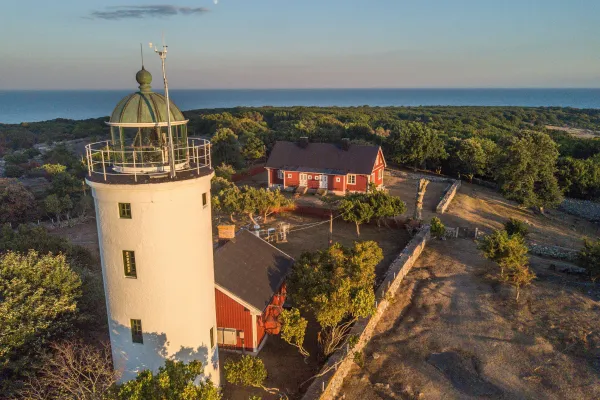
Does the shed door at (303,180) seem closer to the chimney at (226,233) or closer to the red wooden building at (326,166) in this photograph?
the red wooden building at (326,166)

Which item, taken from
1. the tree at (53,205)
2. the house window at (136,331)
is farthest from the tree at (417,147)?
the house window at (136,331)

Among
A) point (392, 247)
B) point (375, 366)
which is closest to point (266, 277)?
point (375, 366)

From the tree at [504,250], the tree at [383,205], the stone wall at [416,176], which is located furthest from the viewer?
the stone wall at [416,176]

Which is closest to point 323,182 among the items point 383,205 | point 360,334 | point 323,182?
point 323,182

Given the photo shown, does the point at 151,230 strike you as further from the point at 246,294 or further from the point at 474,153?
the point at 474,153

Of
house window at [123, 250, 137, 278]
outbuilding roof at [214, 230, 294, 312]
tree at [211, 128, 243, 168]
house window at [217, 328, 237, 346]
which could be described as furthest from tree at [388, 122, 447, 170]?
house window at [123, 250, 137, 278]

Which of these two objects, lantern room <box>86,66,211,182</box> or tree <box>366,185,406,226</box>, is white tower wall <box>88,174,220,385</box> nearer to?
lantern room <box>86,66,211,182</box>

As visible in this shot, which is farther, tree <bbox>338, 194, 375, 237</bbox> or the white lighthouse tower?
tree <bbox>338, 194, 375, 237</bbox>
